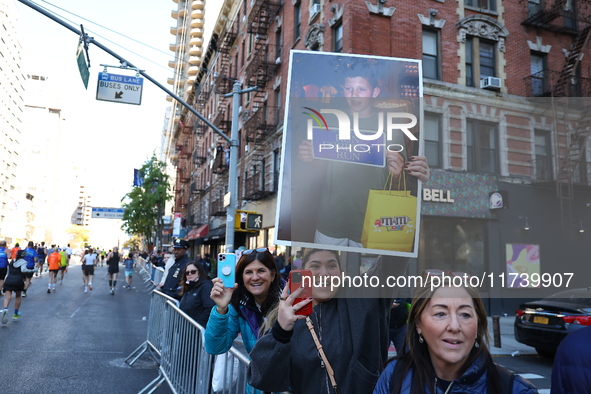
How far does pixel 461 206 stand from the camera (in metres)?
15.2

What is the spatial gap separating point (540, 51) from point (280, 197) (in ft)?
53.9

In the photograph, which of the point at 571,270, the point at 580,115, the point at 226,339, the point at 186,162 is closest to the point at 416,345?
the point at 571,270

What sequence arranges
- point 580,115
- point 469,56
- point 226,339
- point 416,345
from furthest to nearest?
point 469,56, point 580,115, point 226,339, point 416,345

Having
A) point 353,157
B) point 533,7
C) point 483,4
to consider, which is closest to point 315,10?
point 483,4

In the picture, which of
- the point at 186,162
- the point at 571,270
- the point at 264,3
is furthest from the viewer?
the point at 186,162

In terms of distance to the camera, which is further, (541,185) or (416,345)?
(541,185)

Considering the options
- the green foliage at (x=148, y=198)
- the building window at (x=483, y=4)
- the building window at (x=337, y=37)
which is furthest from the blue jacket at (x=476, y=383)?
the green foliage at (x=148, y=198)

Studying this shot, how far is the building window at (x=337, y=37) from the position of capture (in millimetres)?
16780

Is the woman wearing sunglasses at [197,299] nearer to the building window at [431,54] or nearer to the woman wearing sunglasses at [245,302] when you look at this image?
the woman wearing sunglasses at [245,302]

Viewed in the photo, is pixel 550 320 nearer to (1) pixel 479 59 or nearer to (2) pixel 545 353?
(2) pixel 545 353

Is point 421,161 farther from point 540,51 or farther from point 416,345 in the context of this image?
point 540,51

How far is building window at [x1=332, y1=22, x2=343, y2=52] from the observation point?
16780mm

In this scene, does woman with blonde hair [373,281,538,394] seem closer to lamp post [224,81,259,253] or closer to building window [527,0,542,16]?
lamp post [224,81,259,253]

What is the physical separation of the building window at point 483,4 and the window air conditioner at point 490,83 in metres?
2.95
